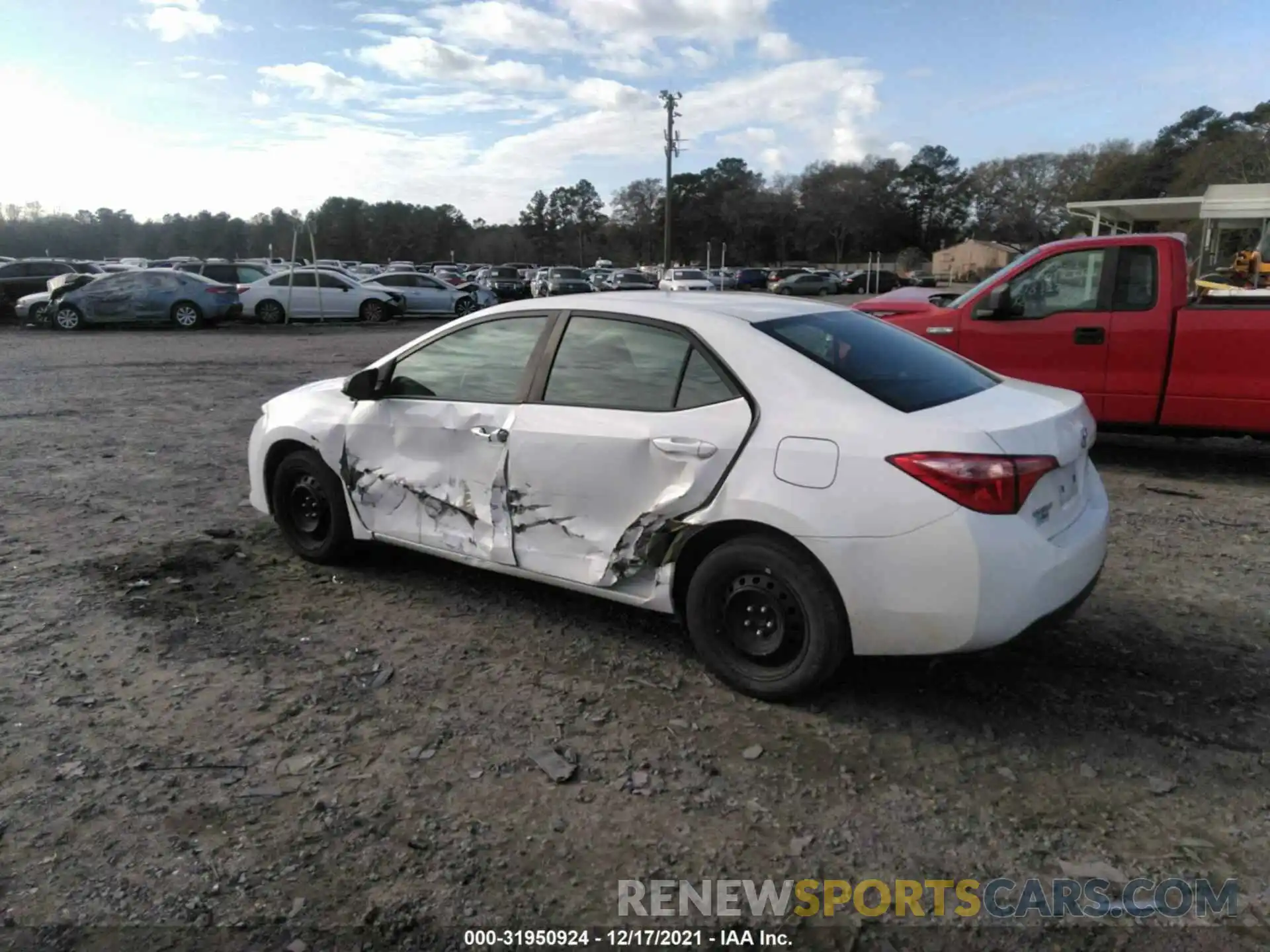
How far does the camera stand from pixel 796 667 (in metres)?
3.45

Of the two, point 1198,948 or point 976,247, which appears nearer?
point 1198,948

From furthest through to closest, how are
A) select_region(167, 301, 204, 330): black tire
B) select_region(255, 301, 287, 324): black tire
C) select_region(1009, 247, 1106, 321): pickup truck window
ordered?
select_region(255, 301, 287, 324): black tire → select_region(167, 301, 204, 330): black tire → select_region(1009, 247, 1106, 321): pickup truck window

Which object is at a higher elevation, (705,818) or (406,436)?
(406,436)

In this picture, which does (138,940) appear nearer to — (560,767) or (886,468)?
(560,767)

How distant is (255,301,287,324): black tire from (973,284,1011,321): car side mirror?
68.2 feet

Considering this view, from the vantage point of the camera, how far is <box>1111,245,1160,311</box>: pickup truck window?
282 inches

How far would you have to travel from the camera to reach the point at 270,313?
24438 millimetres

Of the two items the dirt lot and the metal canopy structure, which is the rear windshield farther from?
the metal canopy structure

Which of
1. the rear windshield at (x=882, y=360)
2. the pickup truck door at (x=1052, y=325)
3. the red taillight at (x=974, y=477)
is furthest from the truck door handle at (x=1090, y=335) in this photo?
the red taillight at (x=974, y=477)

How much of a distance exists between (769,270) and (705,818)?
59.4 meters

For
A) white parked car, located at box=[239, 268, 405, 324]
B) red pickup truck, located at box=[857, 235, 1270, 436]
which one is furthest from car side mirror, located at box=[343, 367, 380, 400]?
white parked car, located at box=[239, 268, 405, 324]

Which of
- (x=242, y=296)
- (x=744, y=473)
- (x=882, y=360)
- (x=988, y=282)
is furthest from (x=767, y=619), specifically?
(x=242, y=296)

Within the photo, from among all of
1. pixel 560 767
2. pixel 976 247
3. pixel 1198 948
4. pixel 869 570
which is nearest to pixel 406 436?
pixel 560 767

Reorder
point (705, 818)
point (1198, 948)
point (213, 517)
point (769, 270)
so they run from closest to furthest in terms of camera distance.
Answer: point (1198, 948), point (705, 818), point (213, 517), point (769, 270)
